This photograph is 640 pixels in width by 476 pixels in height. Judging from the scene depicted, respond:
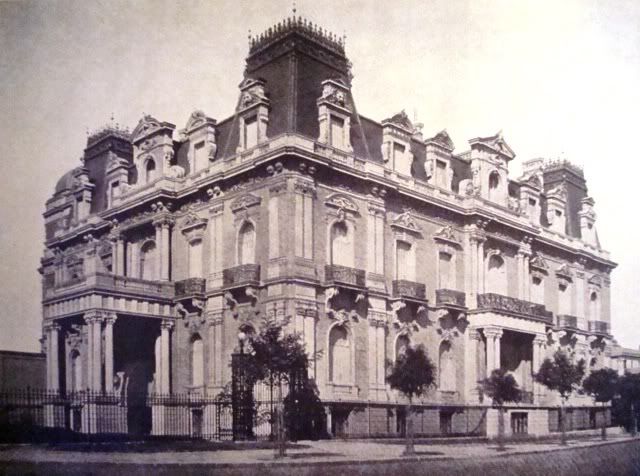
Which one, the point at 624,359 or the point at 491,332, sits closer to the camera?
the point at 491,332

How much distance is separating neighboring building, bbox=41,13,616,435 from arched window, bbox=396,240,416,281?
75mm

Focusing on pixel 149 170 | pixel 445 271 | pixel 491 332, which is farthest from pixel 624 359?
pixel 149 170

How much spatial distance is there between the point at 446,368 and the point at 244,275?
8849 millimetres

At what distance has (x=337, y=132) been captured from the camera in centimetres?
2388

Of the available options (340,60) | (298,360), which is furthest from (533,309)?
(298,360)

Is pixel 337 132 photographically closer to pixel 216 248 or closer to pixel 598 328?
pixel 216 248

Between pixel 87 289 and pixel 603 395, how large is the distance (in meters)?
18.4

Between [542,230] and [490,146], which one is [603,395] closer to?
[542,230]

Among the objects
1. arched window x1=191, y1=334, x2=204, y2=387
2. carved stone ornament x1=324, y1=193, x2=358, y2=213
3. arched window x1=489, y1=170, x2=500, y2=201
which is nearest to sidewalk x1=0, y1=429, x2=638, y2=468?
arched window x1=191, y1=334, x2=204, y2=387

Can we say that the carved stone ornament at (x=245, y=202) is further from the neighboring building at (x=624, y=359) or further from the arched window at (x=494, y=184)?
the neighboring building at (x=624, y=359)

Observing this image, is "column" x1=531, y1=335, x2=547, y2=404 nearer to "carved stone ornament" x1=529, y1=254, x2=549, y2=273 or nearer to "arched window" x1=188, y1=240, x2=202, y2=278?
"carved stone ornament" x1=529, y1=254, x2=549, y2=273

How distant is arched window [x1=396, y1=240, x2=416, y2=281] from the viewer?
2558 cm

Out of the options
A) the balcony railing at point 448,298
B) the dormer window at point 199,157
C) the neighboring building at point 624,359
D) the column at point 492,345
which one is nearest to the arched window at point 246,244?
the dormer window at point 199,157

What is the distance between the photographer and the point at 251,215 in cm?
2306
